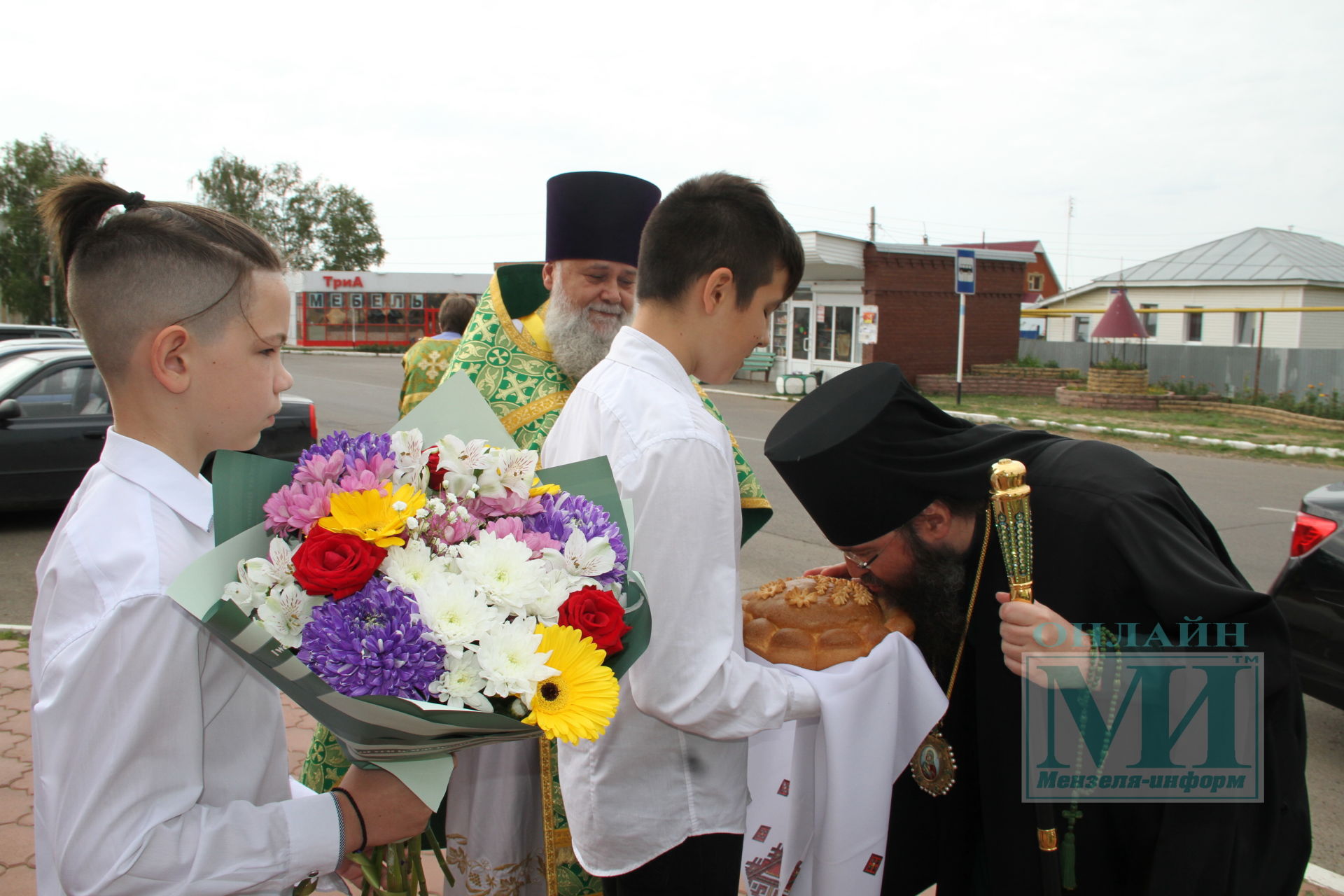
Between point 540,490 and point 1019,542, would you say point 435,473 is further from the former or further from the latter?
point 1019,542

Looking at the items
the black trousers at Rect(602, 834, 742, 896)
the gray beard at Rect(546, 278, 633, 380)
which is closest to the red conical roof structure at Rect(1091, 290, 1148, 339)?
the gray beard at Rect(546, 278, 633, 380)

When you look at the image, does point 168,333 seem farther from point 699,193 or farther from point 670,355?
point 699,193

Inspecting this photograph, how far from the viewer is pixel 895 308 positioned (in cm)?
2266

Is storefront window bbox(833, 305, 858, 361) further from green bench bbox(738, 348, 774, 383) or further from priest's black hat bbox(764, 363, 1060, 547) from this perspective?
priest's black hat bbox(764, 363, 1060, 547)

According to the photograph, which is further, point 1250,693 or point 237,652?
point 1250,693

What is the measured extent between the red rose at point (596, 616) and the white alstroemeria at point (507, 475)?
211mm

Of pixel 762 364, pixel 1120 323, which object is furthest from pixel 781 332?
pixel 1120 323

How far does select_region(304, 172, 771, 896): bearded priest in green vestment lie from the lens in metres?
2.24

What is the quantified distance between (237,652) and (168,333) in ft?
1.65

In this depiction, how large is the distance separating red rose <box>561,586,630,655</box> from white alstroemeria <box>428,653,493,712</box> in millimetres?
157

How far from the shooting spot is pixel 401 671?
3.83 ft

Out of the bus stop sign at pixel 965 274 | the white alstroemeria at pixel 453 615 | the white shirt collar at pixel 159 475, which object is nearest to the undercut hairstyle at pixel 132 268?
the white shirt collar at pixel 159 475

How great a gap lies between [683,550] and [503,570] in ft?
1.48

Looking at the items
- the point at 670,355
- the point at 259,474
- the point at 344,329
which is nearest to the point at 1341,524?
the point at 670,355
